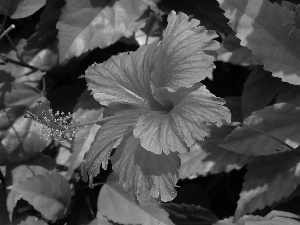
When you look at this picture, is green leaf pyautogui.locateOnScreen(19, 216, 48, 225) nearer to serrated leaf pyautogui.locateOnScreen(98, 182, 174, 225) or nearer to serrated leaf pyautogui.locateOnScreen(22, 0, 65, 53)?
serrated leaf pyautogui.locateOnScreen(98, 182, 174, 225)

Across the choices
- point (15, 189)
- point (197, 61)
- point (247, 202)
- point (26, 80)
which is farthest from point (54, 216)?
point (197, 61)

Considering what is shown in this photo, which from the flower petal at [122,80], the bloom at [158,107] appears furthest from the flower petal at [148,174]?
the flower petal at [122,80]

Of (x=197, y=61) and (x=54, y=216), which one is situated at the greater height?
(x=197, y=61)

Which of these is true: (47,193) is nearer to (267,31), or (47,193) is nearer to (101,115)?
(101,115)

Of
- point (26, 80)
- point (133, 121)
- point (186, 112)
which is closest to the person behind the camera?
point (186, 112)

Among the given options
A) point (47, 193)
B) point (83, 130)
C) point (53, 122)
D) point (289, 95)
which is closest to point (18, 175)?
point (47, 193)

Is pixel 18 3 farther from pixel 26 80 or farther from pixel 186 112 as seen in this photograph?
pixel 186 112
